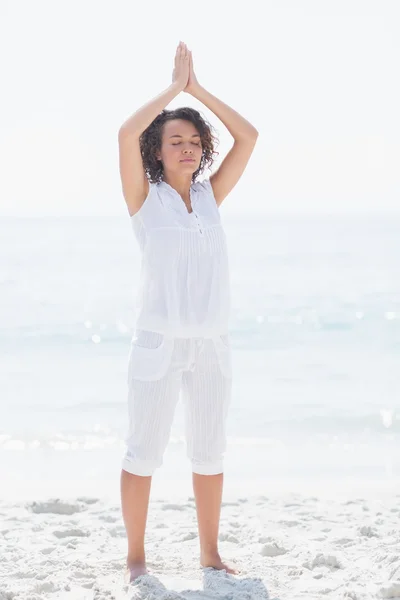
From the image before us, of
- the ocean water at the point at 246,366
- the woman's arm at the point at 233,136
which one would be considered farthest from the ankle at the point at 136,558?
the ocean water at the point at 246,366

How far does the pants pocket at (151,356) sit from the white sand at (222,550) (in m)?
0.79

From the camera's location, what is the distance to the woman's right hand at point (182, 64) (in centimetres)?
354

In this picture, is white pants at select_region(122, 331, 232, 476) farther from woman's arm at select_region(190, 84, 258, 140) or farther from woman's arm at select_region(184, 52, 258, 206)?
woman's arm at select_region(190, 84, 258, 140)

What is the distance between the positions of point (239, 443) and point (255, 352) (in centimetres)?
586

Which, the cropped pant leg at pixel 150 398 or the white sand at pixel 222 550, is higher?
the cropped pant leg at pixel 150 398

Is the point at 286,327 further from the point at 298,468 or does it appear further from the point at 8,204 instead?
the point at 8,204

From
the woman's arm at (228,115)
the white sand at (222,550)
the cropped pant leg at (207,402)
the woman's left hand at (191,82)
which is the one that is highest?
the woman's left hand at (191,82)

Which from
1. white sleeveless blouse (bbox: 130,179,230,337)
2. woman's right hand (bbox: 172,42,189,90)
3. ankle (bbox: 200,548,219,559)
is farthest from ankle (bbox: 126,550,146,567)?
woman's right hand (bbox: 172,42,189,90)

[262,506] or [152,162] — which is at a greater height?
[152,162]

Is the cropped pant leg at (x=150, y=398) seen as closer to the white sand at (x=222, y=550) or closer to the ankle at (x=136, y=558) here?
the ankle at (x=136, y=558)

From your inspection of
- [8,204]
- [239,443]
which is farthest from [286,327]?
[8,204]

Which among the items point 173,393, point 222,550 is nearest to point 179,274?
point 173,393

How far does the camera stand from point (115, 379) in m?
10.9

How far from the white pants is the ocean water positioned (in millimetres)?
2545
